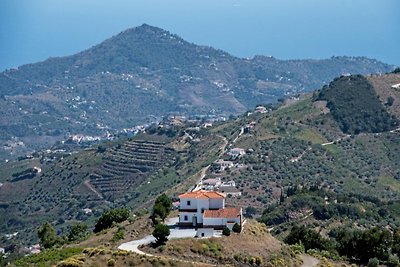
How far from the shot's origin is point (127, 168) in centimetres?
11688

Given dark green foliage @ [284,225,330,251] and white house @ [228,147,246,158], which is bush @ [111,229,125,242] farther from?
white house @ [228,147,246,158]

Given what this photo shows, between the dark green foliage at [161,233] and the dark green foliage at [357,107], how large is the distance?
69412 millimetres

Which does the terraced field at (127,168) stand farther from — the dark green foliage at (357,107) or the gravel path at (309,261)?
the gravel path at (309,261)

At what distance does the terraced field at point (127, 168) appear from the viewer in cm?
11362

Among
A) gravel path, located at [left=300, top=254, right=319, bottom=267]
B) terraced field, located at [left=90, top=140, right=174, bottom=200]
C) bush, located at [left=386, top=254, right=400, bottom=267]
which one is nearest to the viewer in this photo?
gravel path, located at [left=300, top=254, right=319, bottom=267]

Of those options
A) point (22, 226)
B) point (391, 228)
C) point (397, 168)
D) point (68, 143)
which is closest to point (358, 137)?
point (397, 168)

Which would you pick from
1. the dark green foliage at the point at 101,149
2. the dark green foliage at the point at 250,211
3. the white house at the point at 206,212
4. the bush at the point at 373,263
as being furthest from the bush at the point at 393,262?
the dark green foliage at the point at 101,149

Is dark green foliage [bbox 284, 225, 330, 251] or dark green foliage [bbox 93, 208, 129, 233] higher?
dark green foliage [bbox 93, 208, 129, 233]

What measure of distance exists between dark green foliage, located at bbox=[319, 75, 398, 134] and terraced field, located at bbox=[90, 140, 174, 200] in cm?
2835

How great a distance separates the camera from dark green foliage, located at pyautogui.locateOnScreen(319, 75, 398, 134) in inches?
4023

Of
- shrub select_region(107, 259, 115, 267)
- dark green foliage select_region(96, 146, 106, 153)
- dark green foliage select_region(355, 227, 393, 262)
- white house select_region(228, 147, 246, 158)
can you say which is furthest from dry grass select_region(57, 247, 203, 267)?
dark green foliage select_region(96, 146, 106, 153)

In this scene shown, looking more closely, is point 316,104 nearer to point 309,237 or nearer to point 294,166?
point 294,166

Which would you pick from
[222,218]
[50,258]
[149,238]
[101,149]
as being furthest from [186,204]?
[101,149]

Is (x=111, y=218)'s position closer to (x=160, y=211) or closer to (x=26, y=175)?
(x=160, y=211)
